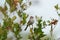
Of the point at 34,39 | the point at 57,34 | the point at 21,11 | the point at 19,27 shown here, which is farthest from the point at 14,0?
the point at 57,34

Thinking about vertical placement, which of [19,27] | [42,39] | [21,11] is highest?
[21,11]

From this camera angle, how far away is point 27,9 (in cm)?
164

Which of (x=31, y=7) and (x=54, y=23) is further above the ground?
(x=31, y=7)

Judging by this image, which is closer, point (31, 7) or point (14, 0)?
point (14, 0)

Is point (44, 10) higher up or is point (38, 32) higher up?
point (44, 10)

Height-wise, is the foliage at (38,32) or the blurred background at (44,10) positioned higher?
the blurred background at (44,10)

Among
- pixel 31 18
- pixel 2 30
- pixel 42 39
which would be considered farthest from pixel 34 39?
pixel 2 30

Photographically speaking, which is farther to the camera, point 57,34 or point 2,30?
point 57,34

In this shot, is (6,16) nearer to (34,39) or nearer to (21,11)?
(21,11)

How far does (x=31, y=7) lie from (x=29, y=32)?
0.21 m

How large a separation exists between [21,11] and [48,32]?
298mm

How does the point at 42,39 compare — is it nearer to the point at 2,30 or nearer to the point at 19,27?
the point at 19,27

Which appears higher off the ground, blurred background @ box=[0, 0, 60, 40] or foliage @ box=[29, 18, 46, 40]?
blurred background @ box=[0, 0, 60, 40]

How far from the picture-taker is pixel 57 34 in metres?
1.68
